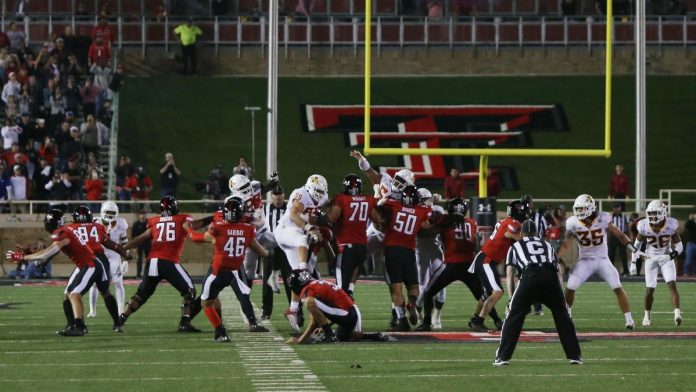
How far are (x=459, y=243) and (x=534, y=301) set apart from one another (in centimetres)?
395

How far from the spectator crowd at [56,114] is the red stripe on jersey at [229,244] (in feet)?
40.9

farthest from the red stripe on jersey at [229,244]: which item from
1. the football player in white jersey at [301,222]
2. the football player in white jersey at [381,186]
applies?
the football player in white jersey at [381,186]

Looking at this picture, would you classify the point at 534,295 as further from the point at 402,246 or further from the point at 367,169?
the point at 367,169

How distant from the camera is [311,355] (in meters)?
13.3

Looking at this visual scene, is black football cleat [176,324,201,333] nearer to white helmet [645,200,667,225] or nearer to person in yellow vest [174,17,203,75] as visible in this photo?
white helmet [645,200,667,225]

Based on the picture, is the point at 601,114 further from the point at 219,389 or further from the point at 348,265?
the point at 219,389

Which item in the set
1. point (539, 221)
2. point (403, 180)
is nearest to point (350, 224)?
point (403, 180)

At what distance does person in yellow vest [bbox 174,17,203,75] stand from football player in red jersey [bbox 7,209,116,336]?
18078 millimetres

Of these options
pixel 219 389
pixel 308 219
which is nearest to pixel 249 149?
pixel 308 219

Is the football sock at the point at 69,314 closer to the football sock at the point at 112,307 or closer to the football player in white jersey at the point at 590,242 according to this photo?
the football sock at the point at 112,307

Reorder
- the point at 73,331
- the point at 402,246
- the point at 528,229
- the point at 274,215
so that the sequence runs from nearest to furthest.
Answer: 1. the point at 528,229
2. the point at 73,331
3. the point at 402,246
4. the point at 274,215

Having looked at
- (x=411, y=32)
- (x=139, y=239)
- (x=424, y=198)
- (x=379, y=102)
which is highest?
(x=411, y=32)

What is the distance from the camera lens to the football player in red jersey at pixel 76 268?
49.8 feet

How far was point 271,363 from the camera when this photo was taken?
1271 cm
